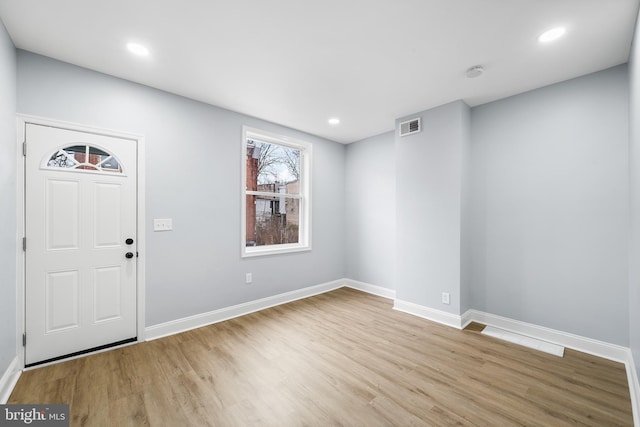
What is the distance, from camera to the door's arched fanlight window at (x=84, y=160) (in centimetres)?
236

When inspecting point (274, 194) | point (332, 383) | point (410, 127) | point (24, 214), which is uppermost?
point (410, 127)

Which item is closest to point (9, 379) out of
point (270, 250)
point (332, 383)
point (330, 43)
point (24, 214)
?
point (24, 214)

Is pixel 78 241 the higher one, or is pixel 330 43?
pixel 330 43

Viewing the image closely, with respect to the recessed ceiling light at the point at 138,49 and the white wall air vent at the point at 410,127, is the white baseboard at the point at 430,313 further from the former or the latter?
the recessed ceiling light at the point at 138,49

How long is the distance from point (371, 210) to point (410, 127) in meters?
1.56

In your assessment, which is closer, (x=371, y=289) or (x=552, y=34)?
(x=552, y=34)

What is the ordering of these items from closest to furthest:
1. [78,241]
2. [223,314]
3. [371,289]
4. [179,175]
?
[78,241] → [179,175] → [223,314] → [371,289]

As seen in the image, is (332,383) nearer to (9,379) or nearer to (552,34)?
(9,379)

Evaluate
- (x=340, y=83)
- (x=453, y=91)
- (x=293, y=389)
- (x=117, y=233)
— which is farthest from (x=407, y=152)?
(x=117, y=233)

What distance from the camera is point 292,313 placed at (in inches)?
140

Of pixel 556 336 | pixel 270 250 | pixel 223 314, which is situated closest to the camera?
pixel 556 336

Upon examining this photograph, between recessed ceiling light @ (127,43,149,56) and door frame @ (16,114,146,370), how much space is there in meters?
0.80

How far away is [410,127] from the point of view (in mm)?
3568

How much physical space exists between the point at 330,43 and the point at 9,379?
11.8 feet
